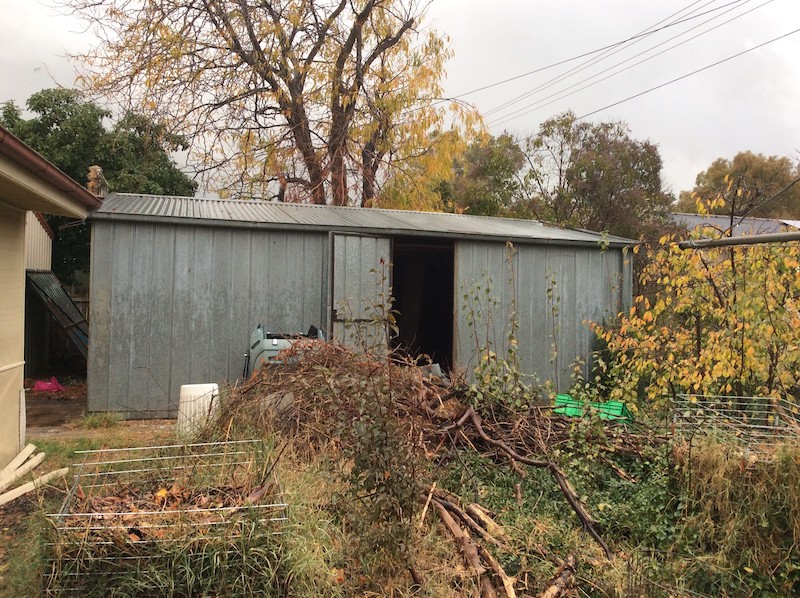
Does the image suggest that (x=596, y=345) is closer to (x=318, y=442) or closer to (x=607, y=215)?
(x=318, y=442)

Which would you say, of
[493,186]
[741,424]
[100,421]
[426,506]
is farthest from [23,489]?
[493,186]

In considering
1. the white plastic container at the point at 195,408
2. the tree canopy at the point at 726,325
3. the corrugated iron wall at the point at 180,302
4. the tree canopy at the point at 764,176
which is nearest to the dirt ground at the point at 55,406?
the corrugated iron wall at the point at 180,302

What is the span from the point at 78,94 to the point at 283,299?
937 centimetres

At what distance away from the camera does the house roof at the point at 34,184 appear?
360cm

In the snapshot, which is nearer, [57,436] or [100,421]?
[57,436]

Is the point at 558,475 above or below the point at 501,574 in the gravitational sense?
above

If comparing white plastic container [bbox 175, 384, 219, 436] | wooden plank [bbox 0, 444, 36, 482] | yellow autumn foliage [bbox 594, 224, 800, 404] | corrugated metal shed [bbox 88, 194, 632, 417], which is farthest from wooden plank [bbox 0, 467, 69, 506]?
yellow autumn foliage [bbox 594, 224, 800, 404]

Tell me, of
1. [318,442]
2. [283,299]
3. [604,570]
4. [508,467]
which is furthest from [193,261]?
[604,570]

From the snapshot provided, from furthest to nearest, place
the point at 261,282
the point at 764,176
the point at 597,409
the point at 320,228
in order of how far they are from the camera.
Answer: the point at 764,176 → the point at 320,228 → the point at 261,282 → the point at 597,409

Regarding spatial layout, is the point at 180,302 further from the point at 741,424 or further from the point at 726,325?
the point at 741,424

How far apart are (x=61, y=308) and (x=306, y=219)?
5.72 meters

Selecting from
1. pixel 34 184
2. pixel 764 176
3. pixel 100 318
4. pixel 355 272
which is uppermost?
pixel 764 176

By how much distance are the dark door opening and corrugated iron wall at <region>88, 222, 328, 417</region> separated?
393 cm

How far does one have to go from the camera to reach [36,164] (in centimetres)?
388
